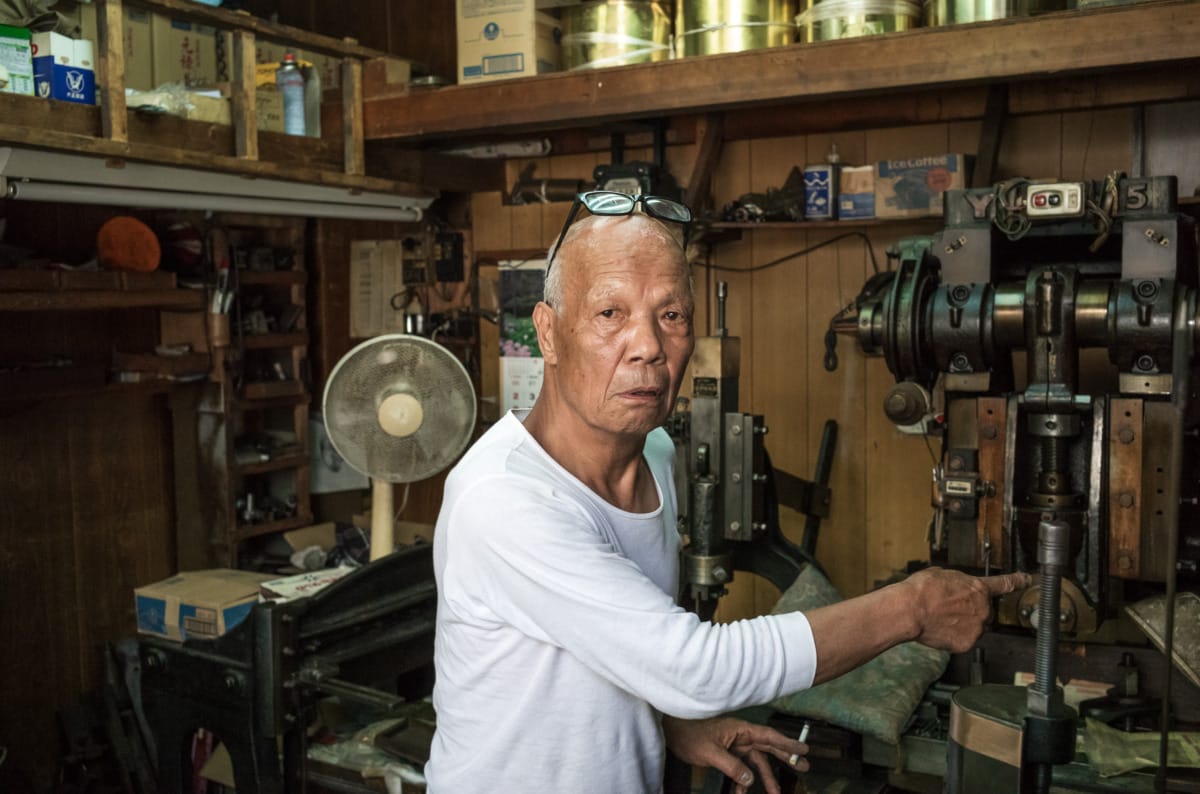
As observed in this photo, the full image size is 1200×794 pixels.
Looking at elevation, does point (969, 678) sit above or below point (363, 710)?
above

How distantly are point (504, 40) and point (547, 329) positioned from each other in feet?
7.65

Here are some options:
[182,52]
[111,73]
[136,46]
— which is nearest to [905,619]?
[111,73]

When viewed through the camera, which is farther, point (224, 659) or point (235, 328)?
point (235, 328)

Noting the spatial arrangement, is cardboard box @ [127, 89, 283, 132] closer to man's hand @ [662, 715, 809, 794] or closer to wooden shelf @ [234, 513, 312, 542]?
wooden shelf @ [234, 513, 312, 542]

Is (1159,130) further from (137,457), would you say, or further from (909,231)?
(137,457)

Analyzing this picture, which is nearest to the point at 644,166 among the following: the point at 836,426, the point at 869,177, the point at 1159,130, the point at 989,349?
the point at 869,177

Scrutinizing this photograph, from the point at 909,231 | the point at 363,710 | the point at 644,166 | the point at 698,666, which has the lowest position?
the point at 363,710

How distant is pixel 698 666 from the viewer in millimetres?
1332

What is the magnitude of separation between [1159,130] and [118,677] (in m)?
4.01

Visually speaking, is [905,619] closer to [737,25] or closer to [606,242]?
[606,242]

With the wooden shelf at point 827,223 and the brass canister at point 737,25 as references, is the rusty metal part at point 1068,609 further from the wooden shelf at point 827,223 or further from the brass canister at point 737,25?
the brass canister at point 737,25

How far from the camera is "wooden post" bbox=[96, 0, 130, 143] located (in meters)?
3.01

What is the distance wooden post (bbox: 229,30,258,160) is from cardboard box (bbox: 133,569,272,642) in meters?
1.37

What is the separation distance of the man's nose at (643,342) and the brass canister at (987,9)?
1938 mm
